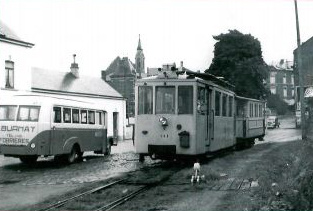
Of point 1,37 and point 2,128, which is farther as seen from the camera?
point 1,37

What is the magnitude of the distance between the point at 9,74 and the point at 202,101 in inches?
717

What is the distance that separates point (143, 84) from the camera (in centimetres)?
1573

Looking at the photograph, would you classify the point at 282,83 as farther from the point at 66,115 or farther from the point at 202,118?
the point at 202,118

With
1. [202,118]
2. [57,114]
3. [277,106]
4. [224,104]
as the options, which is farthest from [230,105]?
[277,106]

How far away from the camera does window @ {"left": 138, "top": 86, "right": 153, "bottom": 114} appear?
15680 millimetres

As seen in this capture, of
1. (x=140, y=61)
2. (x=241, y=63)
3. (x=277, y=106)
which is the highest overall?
(x=140, y=61)

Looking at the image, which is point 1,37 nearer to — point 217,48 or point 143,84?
point 143,84

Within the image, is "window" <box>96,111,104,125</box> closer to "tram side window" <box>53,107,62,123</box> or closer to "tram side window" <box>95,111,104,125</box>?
"tram side window" <box>95,111,104,125</box>

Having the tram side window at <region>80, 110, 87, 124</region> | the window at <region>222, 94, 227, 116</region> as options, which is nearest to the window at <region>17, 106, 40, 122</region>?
the tram side window at <region>80, 110, 87, 124</region>

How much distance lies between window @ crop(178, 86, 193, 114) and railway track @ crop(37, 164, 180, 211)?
249cm

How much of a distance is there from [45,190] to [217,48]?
45.7 metres

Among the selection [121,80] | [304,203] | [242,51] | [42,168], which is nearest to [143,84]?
[42,168]

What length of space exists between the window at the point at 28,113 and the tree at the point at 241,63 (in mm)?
36301

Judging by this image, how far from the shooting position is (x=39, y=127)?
15.9 m
